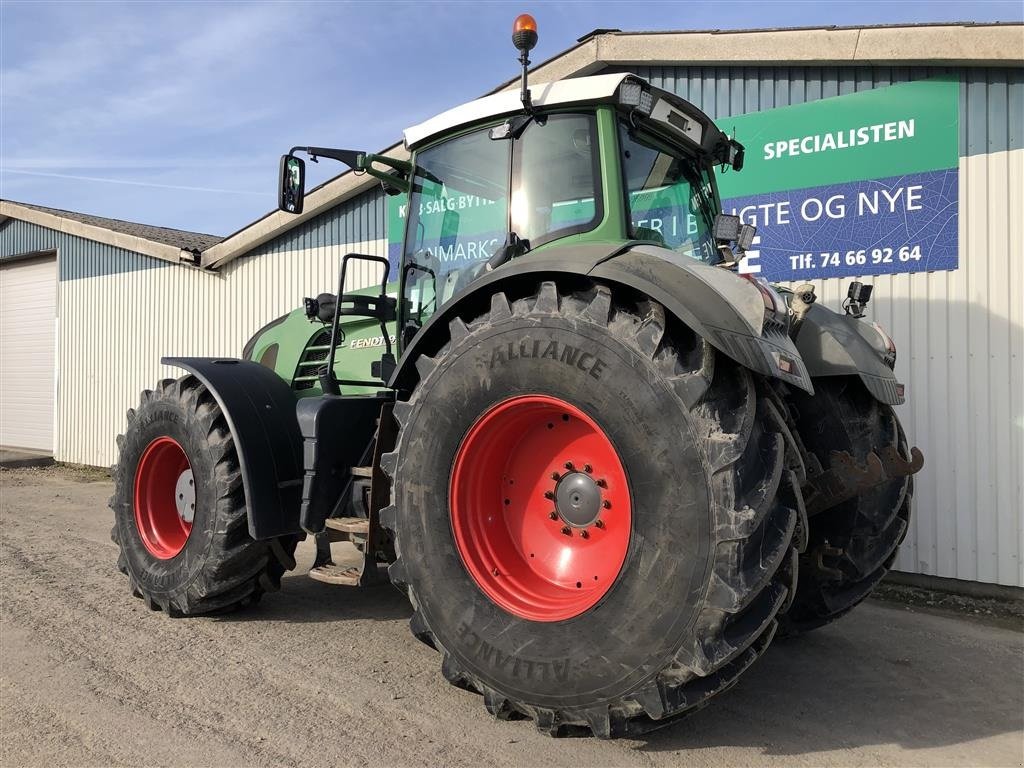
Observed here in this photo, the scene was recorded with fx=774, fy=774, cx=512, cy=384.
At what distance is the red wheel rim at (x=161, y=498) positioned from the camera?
190 inches

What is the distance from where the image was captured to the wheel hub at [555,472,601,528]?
302 centimetres

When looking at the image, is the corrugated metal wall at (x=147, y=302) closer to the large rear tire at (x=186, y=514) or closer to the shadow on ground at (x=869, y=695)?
the large rear tire at (x=186, y=514)

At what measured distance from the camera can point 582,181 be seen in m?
3.53

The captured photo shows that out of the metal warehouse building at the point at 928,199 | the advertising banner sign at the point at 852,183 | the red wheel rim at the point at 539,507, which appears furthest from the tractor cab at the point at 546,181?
the metal warehouse building at the point at 928,199

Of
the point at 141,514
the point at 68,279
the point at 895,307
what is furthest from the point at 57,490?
the point at 895,307

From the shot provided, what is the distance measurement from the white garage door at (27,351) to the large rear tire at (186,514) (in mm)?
12053

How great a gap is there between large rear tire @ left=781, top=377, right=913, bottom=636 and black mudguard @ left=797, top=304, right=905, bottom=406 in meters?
0.14

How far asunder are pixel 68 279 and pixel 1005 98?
48.9 feet

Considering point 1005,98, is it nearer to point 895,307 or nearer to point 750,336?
point 895,307

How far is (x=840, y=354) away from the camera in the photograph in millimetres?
3584

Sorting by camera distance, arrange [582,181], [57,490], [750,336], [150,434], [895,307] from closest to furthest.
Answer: [750,336], [582,181], [150,434], [895,307], [57,490]

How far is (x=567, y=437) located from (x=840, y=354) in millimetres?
1401

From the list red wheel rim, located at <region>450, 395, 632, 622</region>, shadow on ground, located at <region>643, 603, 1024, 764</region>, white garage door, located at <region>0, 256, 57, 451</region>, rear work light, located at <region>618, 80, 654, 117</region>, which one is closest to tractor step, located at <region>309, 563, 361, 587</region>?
red wheel rim, located at <region>450, 395, 632, 622</region>

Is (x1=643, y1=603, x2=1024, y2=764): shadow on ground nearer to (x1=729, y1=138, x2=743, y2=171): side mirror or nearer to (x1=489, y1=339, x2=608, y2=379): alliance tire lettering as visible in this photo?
(x1=489, y1=339, x2=608, y2=379): alliance tire lettering
